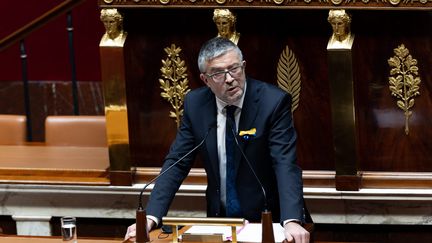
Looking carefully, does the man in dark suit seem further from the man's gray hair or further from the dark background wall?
the dark background wall

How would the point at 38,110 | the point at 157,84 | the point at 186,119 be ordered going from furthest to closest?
the point at 38,110
the point at 157,84
the point at 186,119

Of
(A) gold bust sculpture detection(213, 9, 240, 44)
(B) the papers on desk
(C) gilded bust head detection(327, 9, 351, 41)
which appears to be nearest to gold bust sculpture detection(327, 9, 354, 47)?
(C) gilded bust head detection(327, 9, 351, 41)

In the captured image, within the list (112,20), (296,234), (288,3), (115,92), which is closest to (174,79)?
(115,92)

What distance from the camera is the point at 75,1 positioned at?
20.9 ft

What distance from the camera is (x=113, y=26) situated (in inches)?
207

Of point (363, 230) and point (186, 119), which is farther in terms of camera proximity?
point (363, 230)

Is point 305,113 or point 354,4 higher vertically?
point 354,4

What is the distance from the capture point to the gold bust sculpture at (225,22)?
16.7ft

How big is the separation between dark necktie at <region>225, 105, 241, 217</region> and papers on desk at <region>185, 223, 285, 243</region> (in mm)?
258

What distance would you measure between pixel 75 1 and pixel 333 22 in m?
1.90

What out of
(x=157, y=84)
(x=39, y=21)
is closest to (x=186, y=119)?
(x=157, y=84)

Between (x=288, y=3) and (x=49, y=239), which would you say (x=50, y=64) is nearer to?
(x=288, y=3)

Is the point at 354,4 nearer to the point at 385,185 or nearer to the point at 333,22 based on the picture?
the point at 333,22

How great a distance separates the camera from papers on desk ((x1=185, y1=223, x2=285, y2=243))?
Result: 4.04m
